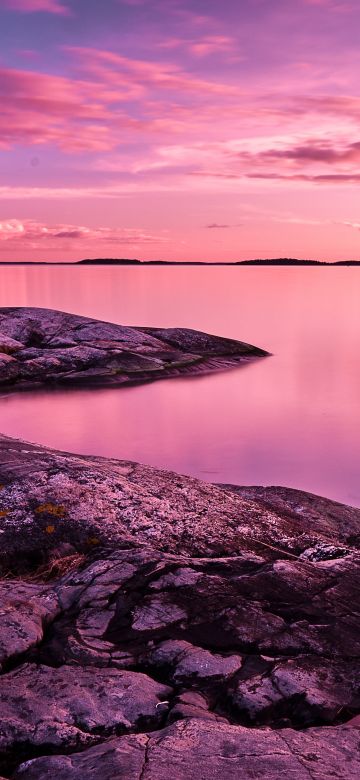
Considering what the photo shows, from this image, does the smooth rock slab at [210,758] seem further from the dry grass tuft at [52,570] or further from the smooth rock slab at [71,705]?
the dry grass tuft at [52,570]

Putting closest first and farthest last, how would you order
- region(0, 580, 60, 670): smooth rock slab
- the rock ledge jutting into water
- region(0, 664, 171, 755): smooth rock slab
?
the rock ledge jutting into water
region(0, 664, 171, 755): smooth rock slab
region(0, 580, 60, 670): smooth rock slab

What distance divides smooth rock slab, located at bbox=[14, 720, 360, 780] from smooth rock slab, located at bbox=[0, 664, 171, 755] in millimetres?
296

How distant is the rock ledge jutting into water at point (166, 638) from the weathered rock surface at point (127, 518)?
28mm

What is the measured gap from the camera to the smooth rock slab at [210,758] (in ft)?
14.8

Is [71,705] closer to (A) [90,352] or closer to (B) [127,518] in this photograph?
(B) [127,518]

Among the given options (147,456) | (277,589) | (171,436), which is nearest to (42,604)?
(277,589)

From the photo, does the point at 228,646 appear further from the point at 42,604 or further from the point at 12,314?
the point at 12,314

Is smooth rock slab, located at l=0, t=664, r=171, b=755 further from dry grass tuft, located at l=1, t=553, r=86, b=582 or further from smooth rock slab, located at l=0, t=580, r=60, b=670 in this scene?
dry grass tuft, located at l=1, t=553, r=86, b=582

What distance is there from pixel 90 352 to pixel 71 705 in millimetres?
26838

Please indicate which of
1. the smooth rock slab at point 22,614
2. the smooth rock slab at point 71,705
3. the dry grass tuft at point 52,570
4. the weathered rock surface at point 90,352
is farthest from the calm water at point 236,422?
the smooth rock slab at point 71,705

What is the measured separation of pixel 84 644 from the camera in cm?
643

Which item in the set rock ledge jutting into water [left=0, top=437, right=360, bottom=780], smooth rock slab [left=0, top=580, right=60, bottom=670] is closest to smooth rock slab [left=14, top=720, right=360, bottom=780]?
rock ledge jutting into water [left=0, top=437, right=360, bottom=780]

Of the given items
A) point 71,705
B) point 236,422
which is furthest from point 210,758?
point 236,422

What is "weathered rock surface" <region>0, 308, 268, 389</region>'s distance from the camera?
30.0 metres
